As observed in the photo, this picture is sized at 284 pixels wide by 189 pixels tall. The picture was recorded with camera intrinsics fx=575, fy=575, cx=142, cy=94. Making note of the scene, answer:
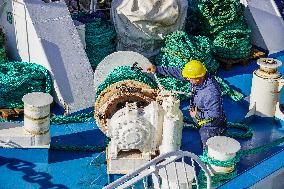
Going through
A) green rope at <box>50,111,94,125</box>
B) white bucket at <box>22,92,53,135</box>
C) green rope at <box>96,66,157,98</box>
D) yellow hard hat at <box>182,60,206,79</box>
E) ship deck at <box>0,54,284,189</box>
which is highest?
yellow hard hat at <box>182,60,206,79</box>

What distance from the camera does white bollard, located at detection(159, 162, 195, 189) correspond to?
6.30 meters

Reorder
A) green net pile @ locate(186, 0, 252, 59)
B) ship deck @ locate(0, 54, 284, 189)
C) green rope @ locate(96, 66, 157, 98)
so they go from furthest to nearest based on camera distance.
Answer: green net pile @ locate(186, 0, 252, 59) → green rope @ locate(96, 66, 157, 98) → ship deck @ locate(0, 54, 284, 189)

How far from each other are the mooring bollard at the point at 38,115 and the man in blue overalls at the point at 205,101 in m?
1.80

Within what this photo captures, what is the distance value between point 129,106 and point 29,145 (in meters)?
1.49

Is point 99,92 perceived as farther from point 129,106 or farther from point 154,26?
point 154,26

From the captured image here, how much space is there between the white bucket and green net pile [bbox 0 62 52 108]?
105 centimetres

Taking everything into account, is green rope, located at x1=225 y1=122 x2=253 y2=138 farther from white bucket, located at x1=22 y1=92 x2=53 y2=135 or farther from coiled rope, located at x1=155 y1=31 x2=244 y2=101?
white bucket, located at x1=22 y1=92 x2=53 y2=135

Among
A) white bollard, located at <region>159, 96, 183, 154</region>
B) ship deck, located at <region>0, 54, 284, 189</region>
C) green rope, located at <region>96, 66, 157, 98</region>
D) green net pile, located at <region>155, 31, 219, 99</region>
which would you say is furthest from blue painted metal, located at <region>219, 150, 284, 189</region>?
green net pile, located at <region>155, 31, 219, 99</region>

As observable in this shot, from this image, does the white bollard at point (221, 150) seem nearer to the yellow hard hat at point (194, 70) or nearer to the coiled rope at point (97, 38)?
the yellow hard hat at point (194, 70)

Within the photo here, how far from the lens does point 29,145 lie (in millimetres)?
7520

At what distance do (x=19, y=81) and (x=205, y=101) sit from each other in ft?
9.38

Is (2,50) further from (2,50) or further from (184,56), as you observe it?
(184,56)

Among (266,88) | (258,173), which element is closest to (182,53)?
A: (266,88)

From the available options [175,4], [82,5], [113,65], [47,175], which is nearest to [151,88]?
[113,65]
